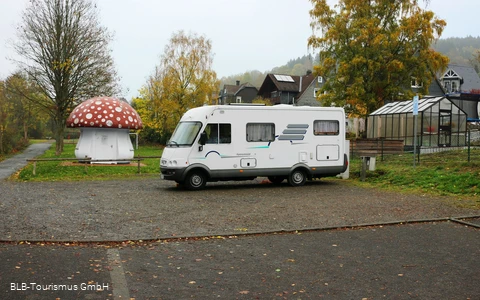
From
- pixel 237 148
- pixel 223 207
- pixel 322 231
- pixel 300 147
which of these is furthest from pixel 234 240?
pixel 300 147

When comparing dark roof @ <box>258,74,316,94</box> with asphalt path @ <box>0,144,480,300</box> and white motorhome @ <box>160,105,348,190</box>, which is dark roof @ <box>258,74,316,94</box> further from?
asphalt path @ <box>0,144,480,300</box>

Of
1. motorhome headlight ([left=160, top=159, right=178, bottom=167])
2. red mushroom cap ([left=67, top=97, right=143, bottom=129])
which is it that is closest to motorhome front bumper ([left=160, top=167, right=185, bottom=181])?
motorhome headlight ([left=160, top=159, right=178, bottom=167])

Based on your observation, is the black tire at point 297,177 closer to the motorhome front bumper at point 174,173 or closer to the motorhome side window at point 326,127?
the motorhome side window at point 326,127

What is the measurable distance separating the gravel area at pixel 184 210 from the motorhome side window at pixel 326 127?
6.87ft

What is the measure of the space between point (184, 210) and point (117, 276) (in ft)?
17.6

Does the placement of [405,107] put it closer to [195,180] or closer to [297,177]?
[297,177]

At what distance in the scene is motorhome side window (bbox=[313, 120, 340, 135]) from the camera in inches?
667

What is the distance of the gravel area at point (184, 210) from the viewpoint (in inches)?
341

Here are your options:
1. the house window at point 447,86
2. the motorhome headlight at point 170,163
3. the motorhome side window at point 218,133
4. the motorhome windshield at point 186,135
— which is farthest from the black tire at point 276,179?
the house window at point 447,86

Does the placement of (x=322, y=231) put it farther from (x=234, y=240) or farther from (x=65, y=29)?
(x=65, y=29)

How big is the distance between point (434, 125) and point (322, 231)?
75.7 ft

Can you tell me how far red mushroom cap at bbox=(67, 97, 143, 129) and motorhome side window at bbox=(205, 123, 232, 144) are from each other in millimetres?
11749

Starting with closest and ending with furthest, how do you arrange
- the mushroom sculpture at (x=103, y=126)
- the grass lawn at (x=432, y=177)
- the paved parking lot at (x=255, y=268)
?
the paved parking lot at (x=255, y=268), the grass lawn at (x=432, y=177), the mushroom sculpture at (x=103, y=126)

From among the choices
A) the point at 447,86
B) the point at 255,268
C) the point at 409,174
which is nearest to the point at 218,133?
the point at 409,174
